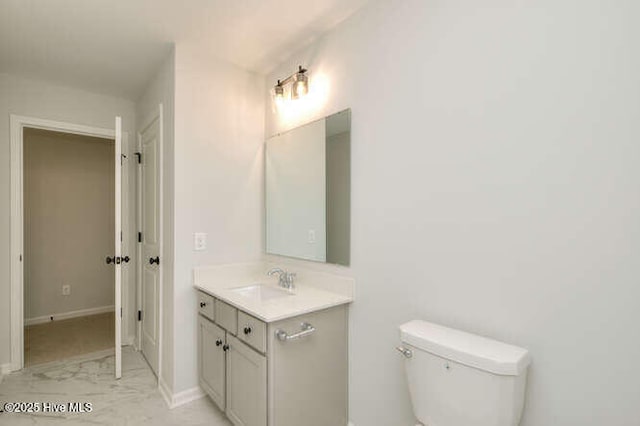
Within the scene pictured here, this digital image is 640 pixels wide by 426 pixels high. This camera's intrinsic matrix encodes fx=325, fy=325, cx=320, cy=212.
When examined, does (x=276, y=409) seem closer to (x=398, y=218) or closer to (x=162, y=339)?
(x=398, y=218)

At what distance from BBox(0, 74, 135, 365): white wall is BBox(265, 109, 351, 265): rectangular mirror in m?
1.78

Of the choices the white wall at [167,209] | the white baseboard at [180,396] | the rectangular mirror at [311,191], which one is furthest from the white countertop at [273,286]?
the white baseboard at [180,396]

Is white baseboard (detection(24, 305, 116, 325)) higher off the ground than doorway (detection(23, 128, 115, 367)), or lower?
lower

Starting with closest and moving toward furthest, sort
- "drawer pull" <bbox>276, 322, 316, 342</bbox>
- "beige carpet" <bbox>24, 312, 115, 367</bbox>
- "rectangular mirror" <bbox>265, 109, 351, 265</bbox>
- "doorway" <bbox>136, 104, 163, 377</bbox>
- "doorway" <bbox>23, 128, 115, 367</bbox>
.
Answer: "drawer pull" <bbox>276, 322, 316, 342</bbox>
"rectangular mirror" <bbox>265, 109, 351, 265</bbox>
"doorway" <bbox>136, 104, 163, 377</bbox>
"beige carpet" <bbox>24, 312, 115, 367</bbox>
"doorway" <bbox>23, 128, 115, 367</bbox>

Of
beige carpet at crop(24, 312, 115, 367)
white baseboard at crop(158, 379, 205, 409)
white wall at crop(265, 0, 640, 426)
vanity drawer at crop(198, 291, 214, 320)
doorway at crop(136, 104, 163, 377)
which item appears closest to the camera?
white wall at crop(265, 0, 640, 426)

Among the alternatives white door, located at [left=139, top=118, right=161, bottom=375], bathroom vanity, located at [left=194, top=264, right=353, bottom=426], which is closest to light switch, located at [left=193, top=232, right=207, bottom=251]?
bathroom vanity, located at [left=194, top=264, right=353, bottom=426]

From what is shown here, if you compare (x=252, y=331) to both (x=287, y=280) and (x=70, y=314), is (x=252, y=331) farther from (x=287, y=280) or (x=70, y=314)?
(x=70, y=314)

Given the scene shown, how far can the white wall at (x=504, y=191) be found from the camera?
1.00m

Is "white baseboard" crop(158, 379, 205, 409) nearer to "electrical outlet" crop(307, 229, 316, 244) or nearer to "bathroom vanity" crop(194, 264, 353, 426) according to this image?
"bathroom vanity" crop(194, 264, 353, 426)

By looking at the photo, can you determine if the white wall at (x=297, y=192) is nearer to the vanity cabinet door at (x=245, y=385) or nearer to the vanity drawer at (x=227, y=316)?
the vanity drawer at (x=227, y=316)

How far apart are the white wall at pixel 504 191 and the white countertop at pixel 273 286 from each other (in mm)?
155

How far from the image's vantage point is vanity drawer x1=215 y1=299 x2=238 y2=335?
1767 millimetres

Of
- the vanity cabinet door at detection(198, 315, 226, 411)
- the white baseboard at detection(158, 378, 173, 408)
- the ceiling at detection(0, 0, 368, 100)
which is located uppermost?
the ceiling at detection(0, 0, 368, 100)

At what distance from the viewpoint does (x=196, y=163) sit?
2209 millimetres
